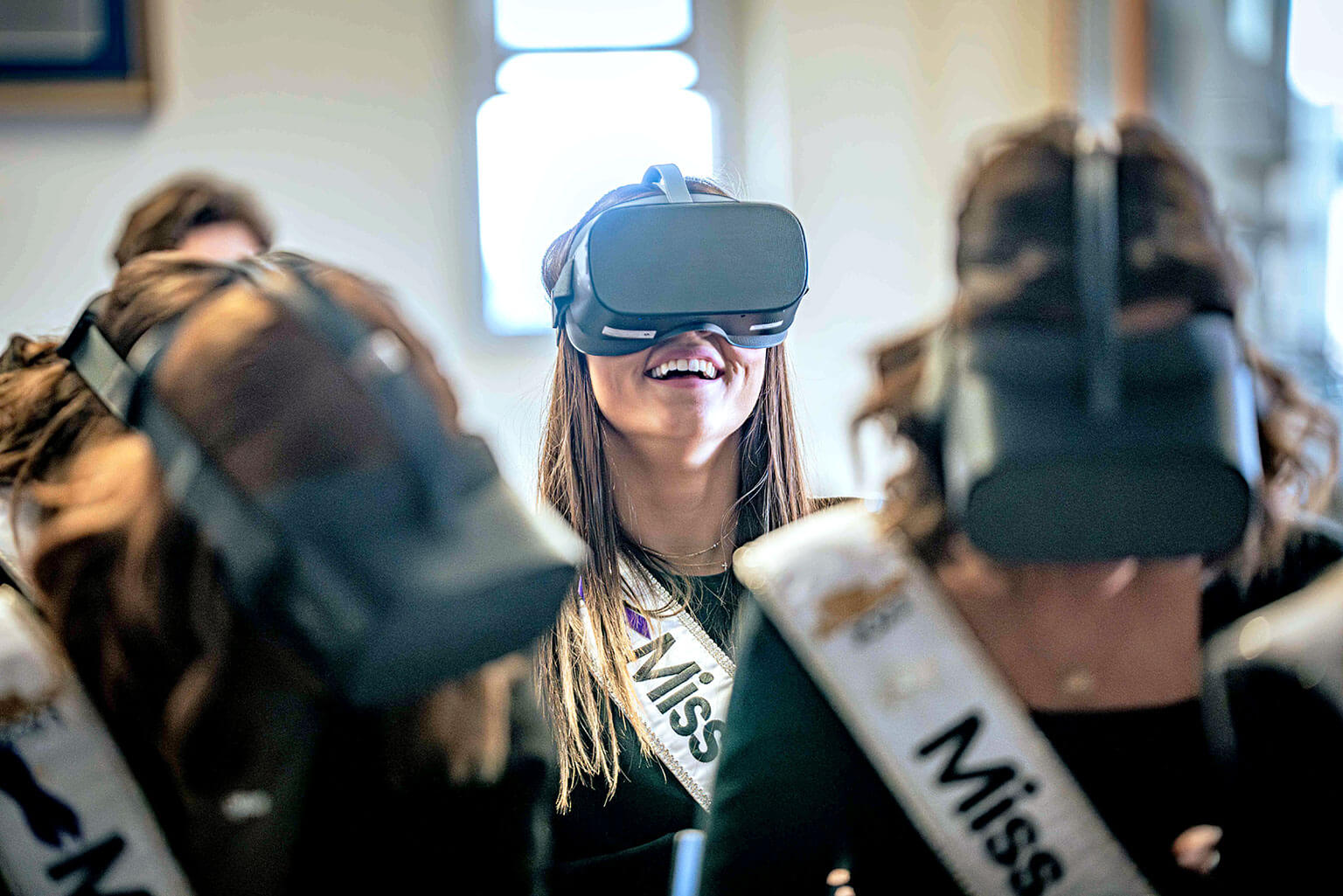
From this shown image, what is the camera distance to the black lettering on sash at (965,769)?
22.7 inches

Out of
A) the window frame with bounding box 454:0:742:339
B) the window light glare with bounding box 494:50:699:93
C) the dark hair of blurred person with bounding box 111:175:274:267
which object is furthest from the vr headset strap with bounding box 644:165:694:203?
the window light glare with bounding box 494:50:699:93

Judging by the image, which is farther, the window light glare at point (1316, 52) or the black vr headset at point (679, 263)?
the window light glare at point (1316, 52)

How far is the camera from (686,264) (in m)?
0.80

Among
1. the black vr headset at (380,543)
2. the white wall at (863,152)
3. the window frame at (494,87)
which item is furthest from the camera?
the window frame at (494,87)

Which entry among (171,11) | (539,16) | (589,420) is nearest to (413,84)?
(539,16)

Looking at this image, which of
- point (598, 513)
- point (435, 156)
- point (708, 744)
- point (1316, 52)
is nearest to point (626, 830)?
point (708, 744)

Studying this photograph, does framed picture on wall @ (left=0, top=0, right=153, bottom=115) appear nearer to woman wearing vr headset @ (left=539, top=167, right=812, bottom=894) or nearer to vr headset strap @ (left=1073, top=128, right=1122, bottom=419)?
woman wearing vr headset @ (left=539, top=167, right=812, bottom=894)

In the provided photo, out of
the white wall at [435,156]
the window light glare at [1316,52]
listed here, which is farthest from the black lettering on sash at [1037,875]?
the white wall at [435,156]

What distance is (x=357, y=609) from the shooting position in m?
0.40

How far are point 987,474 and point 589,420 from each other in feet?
2.28

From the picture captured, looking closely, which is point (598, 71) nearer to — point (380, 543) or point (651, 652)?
point (651, 652)

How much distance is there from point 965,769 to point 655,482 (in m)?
0.58

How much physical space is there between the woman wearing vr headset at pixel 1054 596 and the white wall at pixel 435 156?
1877 millimetres

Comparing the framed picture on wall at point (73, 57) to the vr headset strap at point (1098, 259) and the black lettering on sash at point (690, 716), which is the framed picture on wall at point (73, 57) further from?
the vr headset strap at point (1098, 259)
